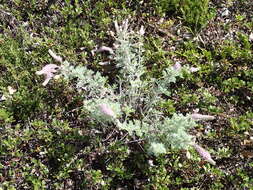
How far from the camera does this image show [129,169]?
3541 mm

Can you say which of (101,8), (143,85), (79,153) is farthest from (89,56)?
(79,153)

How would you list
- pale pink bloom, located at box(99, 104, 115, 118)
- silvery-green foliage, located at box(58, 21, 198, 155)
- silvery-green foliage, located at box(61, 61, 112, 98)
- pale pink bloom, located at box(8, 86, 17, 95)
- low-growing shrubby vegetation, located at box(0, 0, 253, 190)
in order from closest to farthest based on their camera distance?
pale pink bloom, located at box(99, 104, 115, 118) < silvery-green foliage, located at box(58, 21, 198, 155) < silvery-green foliage, located at box(61, 61, 112, 98) < low-growing shrubby vegetation, located at box(0, 0, 253, 190) < pale pink bloom, located at box(8, 86, 17, 95)

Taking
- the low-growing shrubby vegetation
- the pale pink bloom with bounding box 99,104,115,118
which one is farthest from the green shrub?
the pale pink bloom with bounding box 99,104,115,118

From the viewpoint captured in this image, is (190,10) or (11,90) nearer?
(11,90)

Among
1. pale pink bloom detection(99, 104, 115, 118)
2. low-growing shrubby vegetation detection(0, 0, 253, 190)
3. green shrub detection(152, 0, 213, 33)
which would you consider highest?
green shrub detection(152, 0, 213, 33)

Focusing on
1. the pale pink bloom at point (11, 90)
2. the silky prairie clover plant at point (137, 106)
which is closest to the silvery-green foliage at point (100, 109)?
the silky prairie clover plant at point (137, 106)

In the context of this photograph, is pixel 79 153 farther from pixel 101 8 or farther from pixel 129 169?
pixel 101 8

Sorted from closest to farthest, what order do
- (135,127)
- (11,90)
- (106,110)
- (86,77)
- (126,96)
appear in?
1. (106,110)
2. (135,127)
3. (86,77)
4. (126,96)
5. (11,90)

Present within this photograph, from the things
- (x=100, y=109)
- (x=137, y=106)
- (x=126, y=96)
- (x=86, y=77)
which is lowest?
(x=137, y=106)

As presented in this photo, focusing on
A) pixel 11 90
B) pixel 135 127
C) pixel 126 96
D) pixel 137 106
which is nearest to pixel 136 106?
pixel 137 106

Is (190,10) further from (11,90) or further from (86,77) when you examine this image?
(11,90)

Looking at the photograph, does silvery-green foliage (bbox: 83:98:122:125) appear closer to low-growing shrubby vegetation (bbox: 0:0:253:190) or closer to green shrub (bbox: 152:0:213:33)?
low-growing shrubby vegetation (bbox: 0:0:253:190)

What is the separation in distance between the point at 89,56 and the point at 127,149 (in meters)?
1.39

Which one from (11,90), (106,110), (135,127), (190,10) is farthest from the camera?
(190,10)
